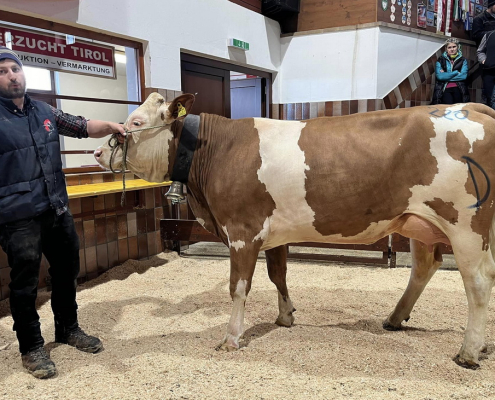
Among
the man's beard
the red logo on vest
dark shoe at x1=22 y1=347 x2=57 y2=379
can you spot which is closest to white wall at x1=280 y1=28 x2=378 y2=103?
the red logo on vest

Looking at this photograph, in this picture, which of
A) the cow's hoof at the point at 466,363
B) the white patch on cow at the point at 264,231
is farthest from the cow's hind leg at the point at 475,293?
the white patch on cow at the point at 264,231

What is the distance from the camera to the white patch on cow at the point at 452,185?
2.03 meters

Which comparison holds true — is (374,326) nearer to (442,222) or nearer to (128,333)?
(442,222)

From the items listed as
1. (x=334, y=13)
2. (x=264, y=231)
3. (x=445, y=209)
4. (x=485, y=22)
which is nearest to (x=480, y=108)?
(x=445, y=209)

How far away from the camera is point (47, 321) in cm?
297

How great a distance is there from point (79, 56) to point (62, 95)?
0.43 meters

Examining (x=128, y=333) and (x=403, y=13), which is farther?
(x=403, y=13)

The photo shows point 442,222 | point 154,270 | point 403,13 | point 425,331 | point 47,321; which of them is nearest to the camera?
point 442,222

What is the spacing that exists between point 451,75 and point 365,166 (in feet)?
15.6

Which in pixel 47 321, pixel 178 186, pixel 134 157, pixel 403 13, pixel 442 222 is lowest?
pixel 47 321

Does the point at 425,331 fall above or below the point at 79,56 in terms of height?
below

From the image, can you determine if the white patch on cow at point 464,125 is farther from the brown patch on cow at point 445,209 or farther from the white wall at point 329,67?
the white wall at point 329,67

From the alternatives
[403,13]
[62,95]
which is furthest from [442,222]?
[403,13]

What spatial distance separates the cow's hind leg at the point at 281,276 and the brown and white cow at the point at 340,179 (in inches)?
13.0
